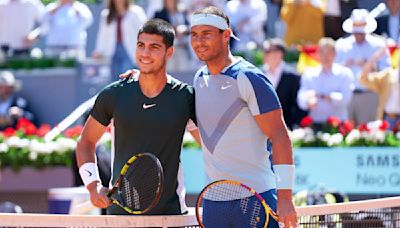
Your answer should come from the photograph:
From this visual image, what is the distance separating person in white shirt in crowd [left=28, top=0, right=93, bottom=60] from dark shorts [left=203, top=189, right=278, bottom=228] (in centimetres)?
1112

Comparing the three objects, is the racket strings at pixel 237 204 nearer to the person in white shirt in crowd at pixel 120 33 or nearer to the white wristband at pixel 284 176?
the white wristband at pixel 284 176

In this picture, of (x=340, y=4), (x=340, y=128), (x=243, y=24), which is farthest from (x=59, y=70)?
(x=340, y=128)

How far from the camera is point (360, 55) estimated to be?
48.5 feet

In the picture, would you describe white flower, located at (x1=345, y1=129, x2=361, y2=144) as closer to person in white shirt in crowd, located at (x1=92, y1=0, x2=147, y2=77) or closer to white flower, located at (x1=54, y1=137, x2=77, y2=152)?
white flower, located at (x1=54, y1=137, x2=77, y2=152)

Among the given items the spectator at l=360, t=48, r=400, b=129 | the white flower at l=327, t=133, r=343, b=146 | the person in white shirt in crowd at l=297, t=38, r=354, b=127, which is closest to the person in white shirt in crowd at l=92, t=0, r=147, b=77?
the person in white shirt in crowd at l=297, t=38, r=354, b=127

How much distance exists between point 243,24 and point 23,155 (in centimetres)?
387

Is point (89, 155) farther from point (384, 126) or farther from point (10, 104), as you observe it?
point (10, 104)

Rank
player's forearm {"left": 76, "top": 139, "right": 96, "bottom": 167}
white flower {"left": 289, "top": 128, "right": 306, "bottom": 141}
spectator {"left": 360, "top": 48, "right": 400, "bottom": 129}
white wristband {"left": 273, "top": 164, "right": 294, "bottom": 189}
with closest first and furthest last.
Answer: white wristband {"left": 273, "top": 164, "right": 294, "bottom": 189} → player's forearm {"left": 76, "top": 139, "right": 96, "bottom": 167} → white flower {"left": 289, "top": 128, "right": 306, "bottom": 141} → spectator {"left": 360, "top": 48, "right": 400, "bottom": 129}

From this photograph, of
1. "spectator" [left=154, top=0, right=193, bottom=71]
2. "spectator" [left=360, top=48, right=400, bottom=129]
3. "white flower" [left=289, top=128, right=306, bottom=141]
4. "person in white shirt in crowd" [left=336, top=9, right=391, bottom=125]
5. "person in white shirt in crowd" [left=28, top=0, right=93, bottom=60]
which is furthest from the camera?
"person in white shirt in crowd" [left=28, top=0, right=93, bottom=60]

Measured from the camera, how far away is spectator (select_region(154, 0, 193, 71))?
1609 centimetres

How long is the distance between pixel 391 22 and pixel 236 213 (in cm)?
991

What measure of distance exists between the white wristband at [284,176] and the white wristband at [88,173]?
3.58ft

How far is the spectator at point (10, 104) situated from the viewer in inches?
624

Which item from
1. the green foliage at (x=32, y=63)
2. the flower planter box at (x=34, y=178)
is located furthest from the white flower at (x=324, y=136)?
the green foliage at (x=32, y=63)
